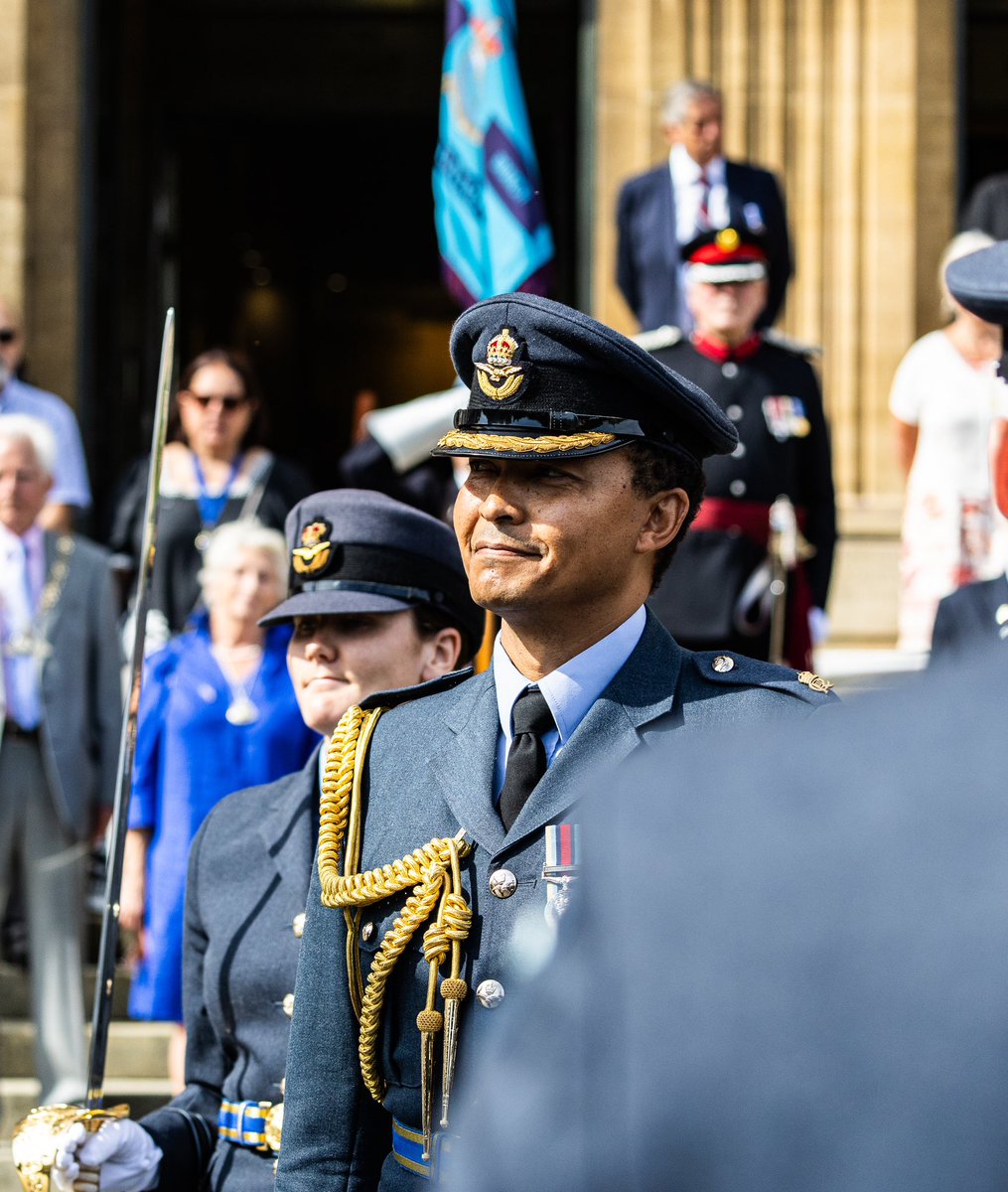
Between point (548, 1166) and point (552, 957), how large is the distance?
0.30 ft

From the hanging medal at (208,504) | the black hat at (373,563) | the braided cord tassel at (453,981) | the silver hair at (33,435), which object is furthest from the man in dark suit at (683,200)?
the braided cord tassel at (453,981)

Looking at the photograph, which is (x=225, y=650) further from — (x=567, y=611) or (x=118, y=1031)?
(x=567, y=611)

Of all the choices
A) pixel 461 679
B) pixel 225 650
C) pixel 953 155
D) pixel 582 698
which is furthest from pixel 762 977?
pixel 953 155

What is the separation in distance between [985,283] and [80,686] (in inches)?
142

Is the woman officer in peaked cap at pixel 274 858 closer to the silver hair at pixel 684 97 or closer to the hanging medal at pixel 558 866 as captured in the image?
the hanging medal at pixel 558 866

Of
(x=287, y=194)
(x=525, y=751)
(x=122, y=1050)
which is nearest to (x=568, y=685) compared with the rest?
(x=525, y=751)

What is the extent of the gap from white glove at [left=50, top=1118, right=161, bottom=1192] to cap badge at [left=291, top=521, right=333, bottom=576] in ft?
3.15

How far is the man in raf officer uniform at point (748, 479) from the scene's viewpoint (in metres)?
5.68

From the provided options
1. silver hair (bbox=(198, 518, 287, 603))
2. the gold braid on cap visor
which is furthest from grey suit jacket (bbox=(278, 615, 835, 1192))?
silver hair (bbox=(198, 518, 287, 603))

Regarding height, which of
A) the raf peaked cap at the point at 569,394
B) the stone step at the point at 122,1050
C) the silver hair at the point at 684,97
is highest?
the silver hair at the point at 684,97

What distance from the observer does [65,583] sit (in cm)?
581

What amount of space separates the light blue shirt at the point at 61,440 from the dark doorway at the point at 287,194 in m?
2.22

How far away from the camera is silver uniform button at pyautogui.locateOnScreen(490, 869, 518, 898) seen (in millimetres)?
2150

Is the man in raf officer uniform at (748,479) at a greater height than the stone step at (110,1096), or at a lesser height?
greater
